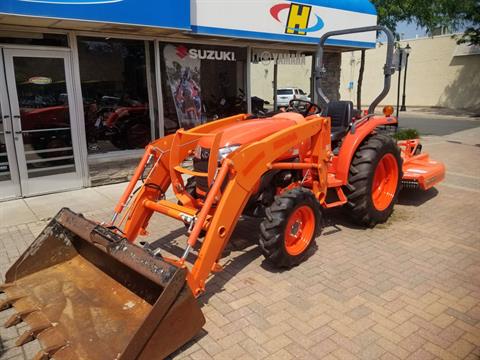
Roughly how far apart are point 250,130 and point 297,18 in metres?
5.54

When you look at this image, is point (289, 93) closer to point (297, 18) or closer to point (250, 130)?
Answer: point (297, 18)

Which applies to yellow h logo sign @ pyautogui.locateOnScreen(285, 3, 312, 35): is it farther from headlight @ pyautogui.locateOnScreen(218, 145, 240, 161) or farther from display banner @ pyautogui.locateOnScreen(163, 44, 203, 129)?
headlight @ pyautogui.locateOnScreen(218, 145, 240, 161)

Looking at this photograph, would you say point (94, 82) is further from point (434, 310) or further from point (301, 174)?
point (434, 310)

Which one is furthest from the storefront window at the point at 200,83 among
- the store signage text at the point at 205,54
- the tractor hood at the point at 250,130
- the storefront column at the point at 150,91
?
the tractor hood at the point at 250,130

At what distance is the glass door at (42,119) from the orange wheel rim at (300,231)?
14.2ft

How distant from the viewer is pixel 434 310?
3.23 m

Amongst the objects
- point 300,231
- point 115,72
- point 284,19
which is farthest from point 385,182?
point 115,72

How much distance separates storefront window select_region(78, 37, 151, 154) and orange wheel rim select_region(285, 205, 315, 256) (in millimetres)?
4454

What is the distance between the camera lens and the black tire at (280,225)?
11.6 ft

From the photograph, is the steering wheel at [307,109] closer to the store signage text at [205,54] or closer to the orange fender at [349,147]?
the orange fender at [349,147]

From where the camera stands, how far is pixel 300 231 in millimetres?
4004

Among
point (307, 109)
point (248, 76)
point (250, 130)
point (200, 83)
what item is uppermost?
point (248, 76)

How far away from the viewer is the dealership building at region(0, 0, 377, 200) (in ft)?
19.4

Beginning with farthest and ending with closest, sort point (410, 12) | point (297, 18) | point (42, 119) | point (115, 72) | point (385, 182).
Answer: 1. point (410, 12)
2. point (297, 18)
3. point (115, 72)
4. point (42, 119)
5. point (385, 182)
